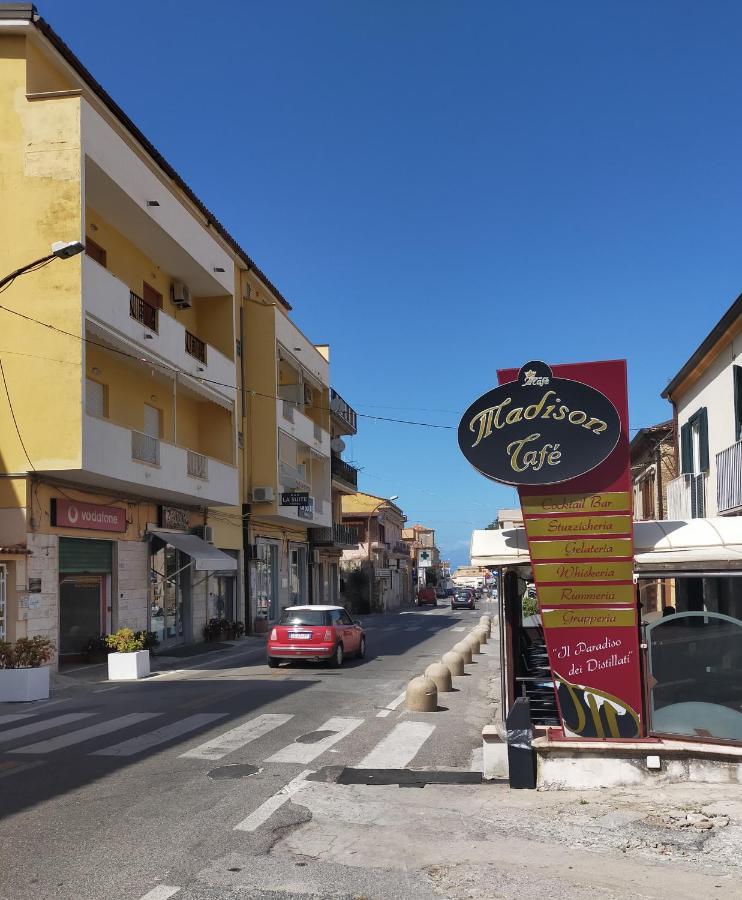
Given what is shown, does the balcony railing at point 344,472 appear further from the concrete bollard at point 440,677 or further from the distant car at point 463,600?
the concrete bollard at point 440,677

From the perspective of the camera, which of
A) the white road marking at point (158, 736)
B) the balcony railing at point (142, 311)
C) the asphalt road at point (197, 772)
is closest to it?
the asphalt road at point (197, 772)

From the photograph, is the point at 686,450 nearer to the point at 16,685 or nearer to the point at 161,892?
the point at 16,685

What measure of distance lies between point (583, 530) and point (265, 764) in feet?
13.4

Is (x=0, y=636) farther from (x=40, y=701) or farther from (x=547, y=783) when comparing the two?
(x=547, y=783)

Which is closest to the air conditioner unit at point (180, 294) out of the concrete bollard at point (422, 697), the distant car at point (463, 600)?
the concrete bollard at point (422, 697)

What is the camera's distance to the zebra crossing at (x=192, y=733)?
31.7ft

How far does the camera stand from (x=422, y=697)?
1290cm

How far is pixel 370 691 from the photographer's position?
15227 millimetres

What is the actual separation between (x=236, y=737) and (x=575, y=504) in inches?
201

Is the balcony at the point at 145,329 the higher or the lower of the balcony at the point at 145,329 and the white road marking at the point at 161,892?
the higher

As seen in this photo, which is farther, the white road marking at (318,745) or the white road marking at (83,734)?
the white road marking at (83,734)

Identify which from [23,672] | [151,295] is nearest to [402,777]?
[23,672]

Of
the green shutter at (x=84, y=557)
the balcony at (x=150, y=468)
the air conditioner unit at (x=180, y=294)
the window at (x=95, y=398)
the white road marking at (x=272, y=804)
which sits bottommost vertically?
the white road marking at (x=272, y=804)

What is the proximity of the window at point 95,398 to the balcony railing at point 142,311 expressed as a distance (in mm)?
1978
